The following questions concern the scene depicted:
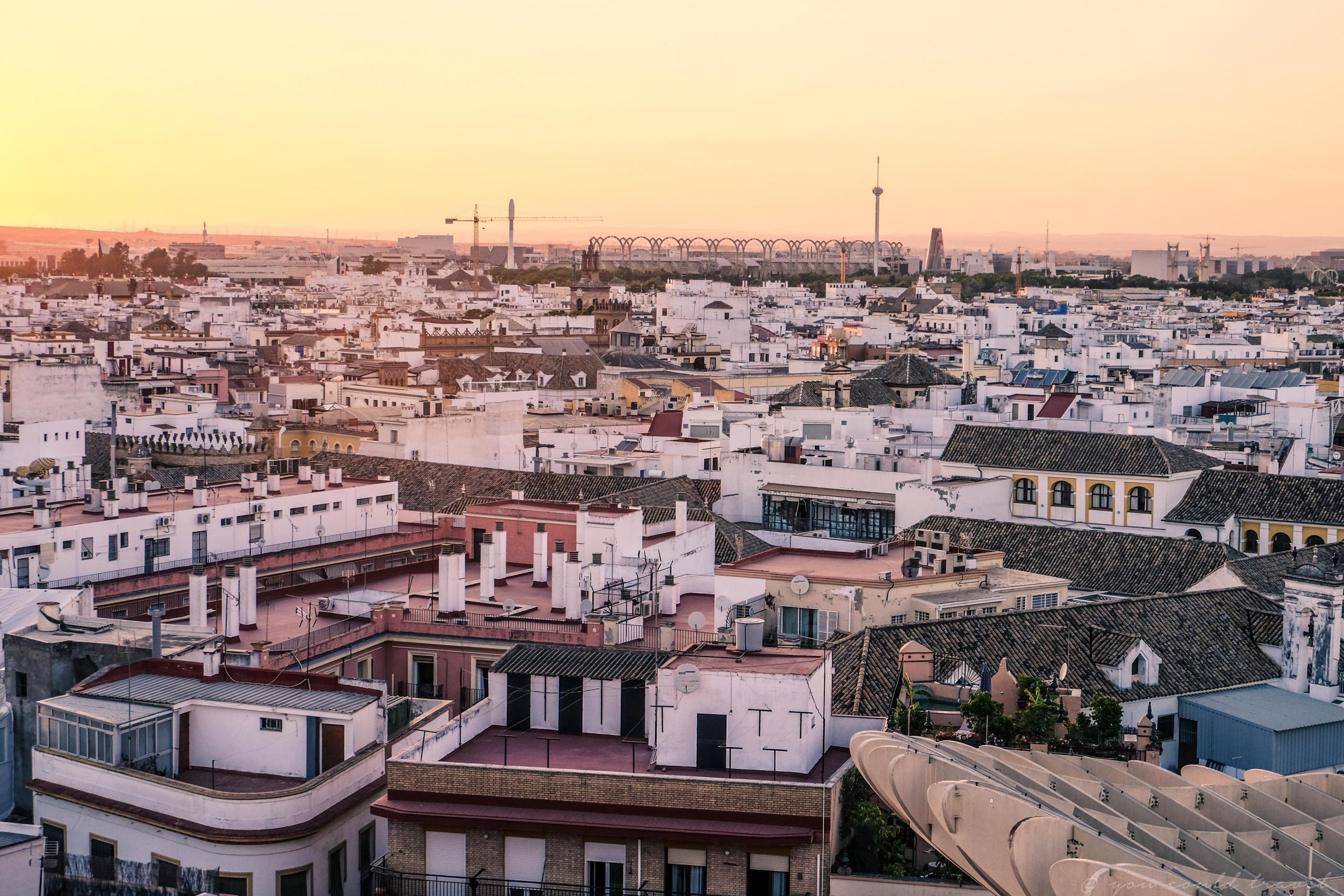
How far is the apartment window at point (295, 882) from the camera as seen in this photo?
573 inches

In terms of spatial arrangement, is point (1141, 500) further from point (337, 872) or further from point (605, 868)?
point (337, 872)

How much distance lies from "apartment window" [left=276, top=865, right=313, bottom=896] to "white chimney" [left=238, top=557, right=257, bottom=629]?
6.08m

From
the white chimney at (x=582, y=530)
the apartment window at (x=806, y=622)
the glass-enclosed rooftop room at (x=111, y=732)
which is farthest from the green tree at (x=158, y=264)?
the glass-enclosed rooftop room at (x=111, y=732)

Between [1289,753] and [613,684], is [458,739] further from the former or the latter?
[1289,753]

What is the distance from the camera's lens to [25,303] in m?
104

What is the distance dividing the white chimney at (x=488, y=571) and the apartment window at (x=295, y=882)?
700cm

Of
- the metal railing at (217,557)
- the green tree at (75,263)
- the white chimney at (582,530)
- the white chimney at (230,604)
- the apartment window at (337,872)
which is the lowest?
the apartment window at (337,872)

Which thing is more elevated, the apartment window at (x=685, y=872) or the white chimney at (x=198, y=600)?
the white chimney at (x=198, y=600)

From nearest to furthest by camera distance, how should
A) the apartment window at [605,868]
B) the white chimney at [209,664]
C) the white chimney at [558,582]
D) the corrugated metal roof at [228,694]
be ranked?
the apartment window at [605,868] < the corrugated metal roof at [228,694] < the white chimney at [209,664] < the white chimney at [558,582]

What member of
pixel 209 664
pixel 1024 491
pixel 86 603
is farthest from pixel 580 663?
pixel 1024 491

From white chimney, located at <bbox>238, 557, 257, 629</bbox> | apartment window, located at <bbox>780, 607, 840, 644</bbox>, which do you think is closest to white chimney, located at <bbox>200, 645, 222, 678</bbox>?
white chimney, located at <bbox>238, 557, 257, 629</bbox>

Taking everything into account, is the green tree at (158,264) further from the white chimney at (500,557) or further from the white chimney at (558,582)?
the white chimney at (558,582)

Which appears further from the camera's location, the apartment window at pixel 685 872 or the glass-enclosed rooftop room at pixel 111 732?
the glass-enclosed rooftop room at pixel 111 732

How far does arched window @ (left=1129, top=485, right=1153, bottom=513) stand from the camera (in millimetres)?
31953
